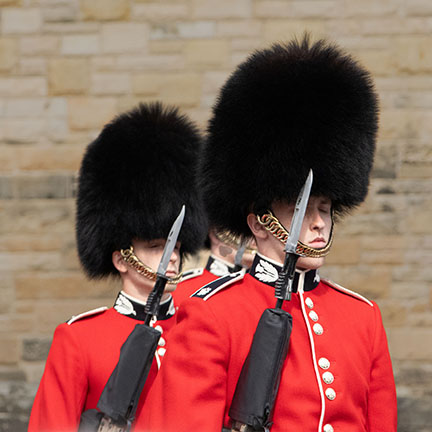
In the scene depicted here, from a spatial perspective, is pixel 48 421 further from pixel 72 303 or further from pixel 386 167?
pixel 386 167

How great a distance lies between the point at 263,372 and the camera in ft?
6.76

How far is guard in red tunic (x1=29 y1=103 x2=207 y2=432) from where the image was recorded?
298 centimetres

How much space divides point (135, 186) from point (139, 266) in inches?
18.3

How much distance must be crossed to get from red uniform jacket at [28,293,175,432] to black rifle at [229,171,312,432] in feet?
2.78

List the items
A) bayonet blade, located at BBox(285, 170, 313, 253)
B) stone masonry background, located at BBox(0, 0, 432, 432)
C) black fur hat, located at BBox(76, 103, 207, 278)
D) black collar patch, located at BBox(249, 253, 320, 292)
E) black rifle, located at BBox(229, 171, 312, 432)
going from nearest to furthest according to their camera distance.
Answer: black rifle, located at BBox(229, 171, 312, 432), bayonet blade, located at BBox(285, 170, 313, 253), black collar patch, located at BBox(249, 253, 320, 292), black fur hat, located at BBox(76, 103, 207, 278), stone masonry background, located at BBox(0, 0, 432, 432)

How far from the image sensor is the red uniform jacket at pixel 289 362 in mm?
2082

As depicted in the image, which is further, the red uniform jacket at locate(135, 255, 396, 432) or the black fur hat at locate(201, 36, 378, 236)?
the black fur hat at locate(201, 36, 378, 236)

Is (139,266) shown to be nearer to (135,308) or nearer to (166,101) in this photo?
(135,308)

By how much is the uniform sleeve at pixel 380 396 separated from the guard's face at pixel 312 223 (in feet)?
1.25

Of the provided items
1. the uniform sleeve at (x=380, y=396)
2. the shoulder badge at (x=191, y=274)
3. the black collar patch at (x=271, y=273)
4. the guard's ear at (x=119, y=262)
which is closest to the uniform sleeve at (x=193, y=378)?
the black collar patch at (x=271, y=273)

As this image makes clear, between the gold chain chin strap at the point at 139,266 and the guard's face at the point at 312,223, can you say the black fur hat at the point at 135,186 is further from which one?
the guard's face at the point at 312,223

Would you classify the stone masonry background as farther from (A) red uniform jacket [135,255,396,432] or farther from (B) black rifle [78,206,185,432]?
(A) red uniform jacket [135,255,396,432]

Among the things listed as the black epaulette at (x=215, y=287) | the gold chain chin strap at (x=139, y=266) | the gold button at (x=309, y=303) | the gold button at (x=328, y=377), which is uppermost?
the black epaulette at (x=215, y=287)

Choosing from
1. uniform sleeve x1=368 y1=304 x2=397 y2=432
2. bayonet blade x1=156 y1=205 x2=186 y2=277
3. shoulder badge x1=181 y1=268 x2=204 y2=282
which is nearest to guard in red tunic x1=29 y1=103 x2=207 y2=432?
bayonet blade x1=156 y1=205 x2=186 y2=277
